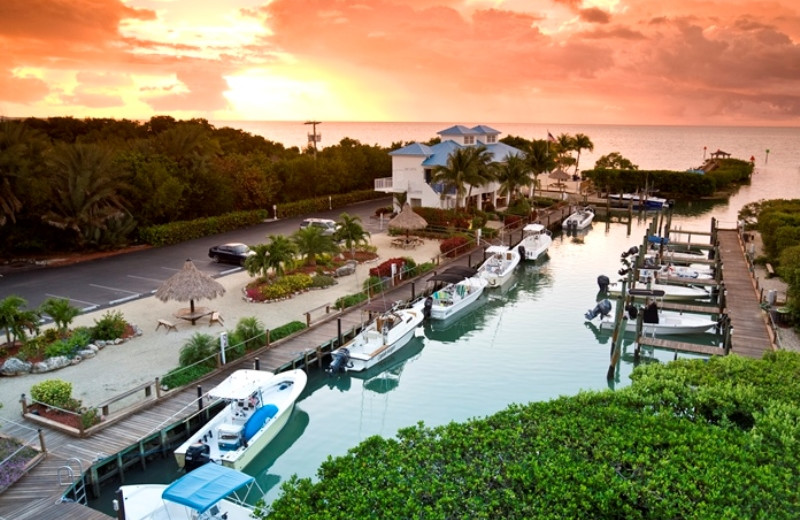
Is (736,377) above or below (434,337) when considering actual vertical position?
above

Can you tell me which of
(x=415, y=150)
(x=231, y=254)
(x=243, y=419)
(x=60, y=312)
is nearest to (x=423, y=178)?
(x=415, y=150)

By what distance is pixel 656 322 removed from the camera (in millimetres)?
29578

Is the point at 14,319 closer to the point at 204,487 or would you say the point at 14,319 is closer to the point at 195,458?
the point at 195,458

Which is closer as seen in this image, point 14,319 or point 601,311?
point 14,319

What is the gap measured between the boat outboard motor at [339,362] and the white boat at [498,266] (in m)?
14.7

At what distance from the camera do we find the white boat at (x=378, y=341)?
25.3 meters

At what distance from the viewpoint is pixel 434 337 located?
100ft

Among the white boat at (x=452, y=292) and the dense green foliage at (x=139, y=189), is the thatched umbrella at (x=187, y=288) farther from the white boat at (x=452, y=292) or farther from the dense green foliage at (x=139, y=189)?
the dense green foliage at (x=139, y=189)

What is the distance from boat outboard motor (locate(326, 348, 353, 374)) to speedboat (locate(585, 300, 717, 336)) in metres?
13.6

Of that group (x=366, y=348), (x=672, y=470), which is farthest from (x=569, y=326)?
(x=672, y=470)

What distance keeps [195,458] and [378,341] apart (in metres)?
10.7

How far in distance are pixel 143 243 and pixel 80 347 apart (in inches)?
875

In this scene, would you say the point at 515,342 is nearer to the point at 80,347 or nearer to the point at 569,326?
the point at 569,326

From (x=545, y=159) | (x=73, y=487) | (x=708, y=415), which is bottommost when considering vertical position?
(x=73, y=487)
